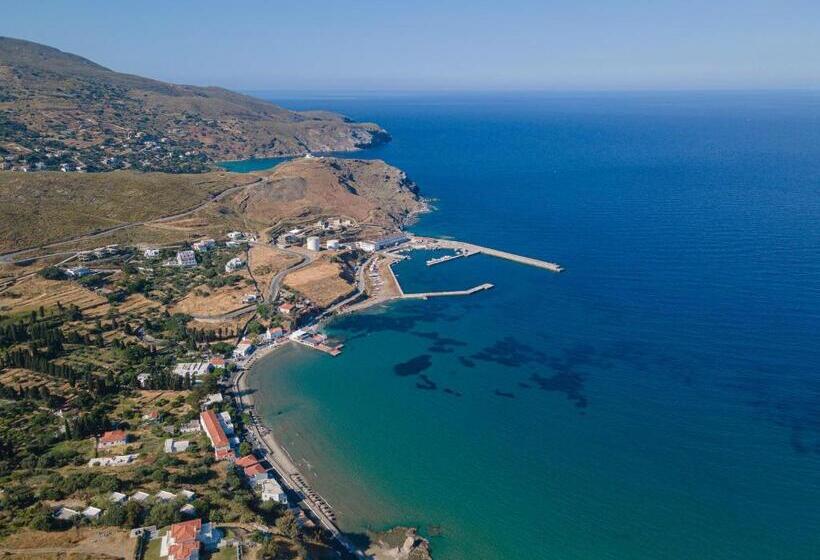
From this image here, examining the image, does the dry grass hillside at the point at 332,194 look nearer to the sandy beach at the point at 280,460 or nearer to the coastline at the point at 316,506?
the sandy beach at the point at 280,460

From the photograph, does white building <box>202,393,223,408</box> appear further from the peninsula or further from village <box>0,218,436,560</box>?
the peninsula

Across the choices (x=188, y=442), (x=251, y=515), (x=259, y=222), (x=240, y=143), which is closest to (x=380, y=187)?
(x=259, y=222)

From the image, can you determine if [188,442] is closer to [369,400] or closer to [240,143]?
[369,400]

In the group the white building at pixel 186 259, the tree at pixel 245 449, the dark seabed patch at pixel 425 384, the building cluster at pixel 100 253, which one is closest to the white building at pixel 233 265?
the white building at pixel 186 259

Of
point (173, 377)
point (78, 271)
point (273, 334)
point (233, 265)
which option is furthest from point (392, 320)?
point (78, 271)

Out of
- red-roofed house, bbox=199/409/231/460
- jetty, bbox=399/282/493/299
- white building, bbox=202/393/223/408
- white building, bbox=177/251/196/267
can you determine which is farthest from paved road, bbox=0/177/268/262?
red-roofed house, bbox=199/409/231/460

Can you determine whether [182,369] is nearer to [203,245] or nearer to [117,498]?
[117,498]

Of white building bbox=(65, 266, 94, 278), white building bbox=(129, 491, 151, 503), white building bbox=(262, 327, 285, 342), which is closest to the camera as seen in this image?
white building bbox=(129, 491, 151, 503)
